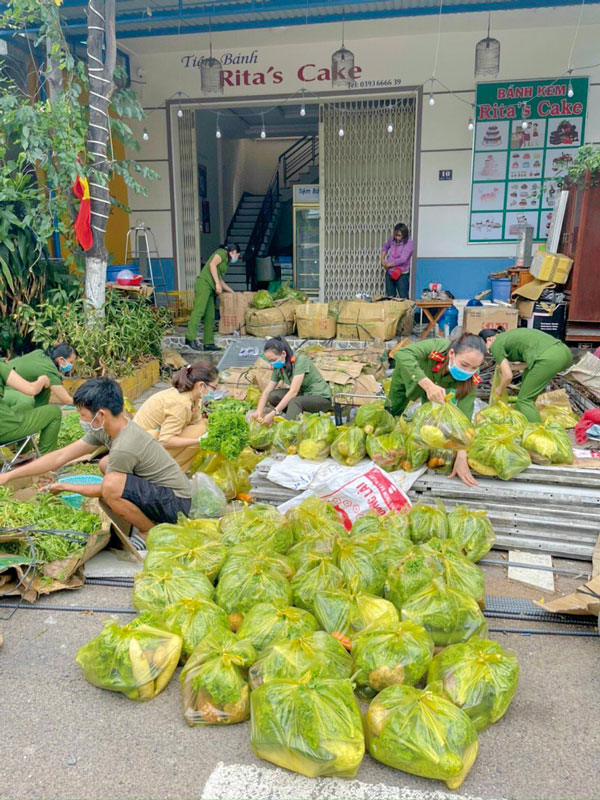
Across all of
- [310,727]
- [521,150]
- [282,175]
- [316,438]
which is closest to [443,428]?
[316,438]

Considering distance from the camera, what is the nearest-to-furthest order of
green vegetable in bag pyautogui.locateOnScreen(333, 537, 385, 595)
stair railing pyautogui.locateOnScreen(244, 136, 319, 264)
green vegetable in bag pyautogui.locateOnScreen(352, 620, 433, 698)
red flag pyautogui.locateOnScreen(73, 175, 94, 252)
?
1. green vegetable in bag pyautogui.locateOnScreen(352, 620, 433, 698)
2. green vegetable in bag pyautogui.locateOnScreen(333, 537, 385, 595)
3. red flag pyautogui.locateOnScreen(73, 175, 94, 252)
4. stair railing pyautogui.locateOnScreen(244, 136, 319, 264)

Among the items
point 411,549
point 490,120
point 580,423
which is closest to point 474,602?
point 411,549

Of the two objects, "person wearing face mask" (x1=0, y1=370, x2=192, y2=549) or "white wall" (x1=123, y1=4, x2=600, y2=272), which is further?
"white wall" (x1=123, y1=4, x2=600, y2=272)

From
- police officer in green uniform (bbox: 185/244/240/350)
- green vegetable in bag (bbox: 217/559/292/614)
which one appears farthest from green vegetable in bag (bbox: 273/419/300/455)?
police officer in green uniform (bbox: 185/244/240/350)

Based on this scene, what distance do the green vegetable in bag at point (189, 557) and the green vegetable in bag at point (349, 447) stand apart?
4.06 feet

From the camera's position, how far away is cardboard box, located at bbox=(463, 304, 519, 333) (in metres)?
8.38

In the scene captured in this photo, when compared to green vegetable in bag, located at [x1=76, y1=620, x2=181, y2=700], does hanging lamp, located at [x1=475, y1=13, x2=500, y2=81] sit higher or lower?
higher

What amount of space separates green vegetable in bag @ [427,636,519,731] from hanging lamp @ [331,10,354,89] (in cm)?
872

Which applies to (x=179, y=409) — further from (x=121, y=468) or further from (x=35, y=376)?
(x=35, y=376)

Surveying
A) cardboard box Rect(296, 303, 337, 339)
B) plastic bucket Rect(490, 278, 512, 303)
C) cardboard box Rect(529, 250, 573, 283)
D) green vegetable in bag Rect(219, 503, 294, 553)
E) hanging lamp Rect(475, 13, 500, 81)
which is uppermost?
hanging lamp Rect(475, 13, 500, 81)

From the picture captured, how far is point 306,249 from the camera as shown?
11.8 metres

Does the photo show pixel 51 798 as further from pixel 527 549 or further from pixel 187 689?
pixel 527 549

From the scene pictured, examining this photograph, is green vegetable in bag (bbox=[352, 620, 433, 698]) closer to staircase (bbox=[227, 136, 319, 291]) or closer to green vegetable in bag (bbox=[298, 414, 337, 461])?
green vegetable in bag (bbox=[298, 414, 337, 461])

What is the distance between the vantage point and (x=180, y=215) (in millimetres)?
11516
